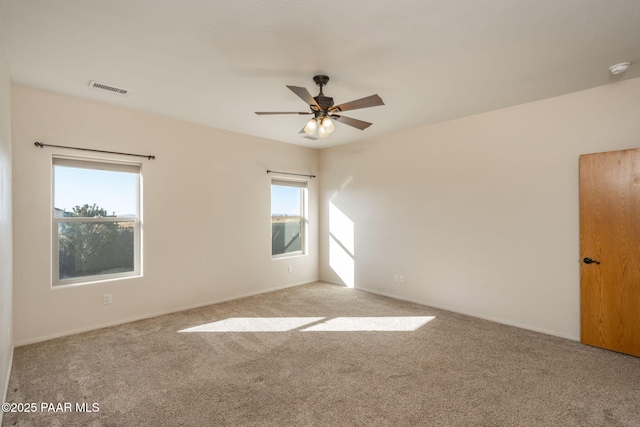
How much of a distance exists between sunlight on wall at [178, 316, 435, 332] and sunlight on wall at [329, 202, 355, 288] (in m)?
1.67

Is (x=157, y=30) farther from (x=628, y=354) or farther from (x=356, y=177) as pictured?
(x=628, y=354)

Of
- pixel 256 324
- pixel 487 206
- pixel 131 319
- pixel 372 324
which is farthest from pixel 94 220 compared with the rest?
pixel 487 206

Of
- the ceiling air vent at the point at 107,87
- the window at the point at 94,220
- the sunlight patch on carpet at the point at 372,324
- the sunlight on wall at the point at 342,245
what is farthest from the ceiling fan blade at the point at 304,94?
the sunlight on wall at the point at 342,245

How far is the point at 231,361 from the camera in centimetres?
279

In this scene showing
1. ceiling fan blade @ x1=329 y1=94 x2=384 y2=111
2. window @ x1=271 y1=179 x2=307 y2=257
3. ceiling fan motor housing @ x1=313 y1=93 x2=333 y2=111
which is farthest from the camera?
window @ x1=271 y1=179 x2=307 y2=257

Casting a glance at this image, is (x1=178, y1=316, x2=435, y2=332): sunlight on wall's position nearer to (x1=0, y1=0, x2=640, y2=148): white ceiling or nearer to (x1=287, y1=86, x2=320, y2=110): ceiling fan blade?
(x1=287, y1=86, x2=320, y2=110): ceiling fan blade

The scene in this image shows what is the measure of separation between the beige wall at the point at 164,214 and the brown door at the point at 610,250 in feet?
13.4

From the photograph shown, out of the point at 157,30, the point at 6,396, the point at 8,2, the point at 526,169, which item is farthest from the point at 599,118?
the point at 6,396

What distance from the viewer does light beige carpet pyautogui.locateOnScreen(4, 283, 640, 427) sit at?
80.4 inches

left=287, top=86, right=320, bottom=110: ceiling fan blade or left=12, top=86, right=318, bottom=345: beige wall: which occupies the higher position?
left=287, top=86, right=320, bottom=110: ceiling fan blade

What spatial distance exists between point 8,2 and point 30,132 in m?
1.72

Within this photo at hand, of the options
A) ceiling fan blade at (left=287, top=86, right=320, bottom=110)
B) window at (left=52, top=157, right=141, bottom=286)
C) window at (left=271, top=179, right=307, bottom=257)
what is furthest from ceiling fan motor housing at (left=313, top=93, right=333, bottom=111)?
window at (left=271, top=179, right=307, bottom=257)

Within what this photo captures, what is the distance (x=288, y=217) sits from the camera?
5.72 metres

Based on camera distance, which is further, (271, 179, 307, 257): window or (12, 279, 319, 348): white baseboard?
(271, 179, 307, 257): window
